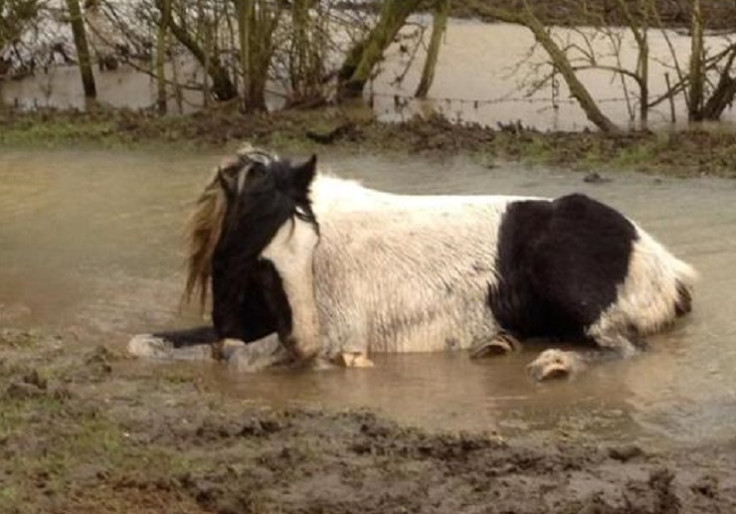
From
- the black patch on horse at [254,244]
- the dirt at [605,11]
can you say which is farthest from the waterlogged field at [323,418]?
the dirt at [605,11]

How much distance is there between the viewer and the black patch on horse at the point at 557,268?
7.81 meters

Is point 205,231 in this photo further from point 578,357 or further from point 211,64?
point 211,64

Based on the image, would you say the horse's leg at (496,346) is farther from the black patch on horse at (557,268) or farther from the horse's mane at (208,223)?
the horse's mane at (208,223)

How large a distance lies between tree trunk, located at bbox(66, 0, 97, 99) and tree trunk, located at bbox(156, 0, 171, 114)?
33.7 inches

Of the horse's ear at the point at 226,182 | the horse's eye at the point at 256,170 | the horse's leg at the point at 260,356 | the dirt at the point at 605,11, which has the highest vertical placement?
the dirt at the point at 605,11

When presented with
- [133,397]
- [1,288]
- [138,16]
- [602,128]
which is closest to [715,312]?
[133,397]

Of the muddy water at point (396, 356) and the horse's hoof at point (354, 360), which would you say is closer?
the muddy water at point (396, 356)

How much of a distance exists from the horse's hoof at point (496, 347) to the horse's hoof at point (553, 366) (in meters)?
0.28

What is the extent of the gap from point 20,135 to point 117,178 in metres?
2.65

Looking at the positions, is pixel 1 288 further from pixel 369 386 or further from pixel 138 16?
pixel 138 16

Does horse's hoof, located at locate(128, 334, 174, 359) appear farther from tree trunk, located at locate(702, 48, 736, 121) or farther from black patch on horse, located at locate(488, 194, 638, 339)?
tree trunk, located at locate(702, 48, 736, 121)

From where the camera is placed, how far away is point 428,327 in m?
7.84

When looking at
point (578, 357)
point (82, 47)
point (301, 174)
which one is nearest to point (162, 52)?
point (82, 47)

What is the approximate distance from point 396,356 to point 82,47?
37.3 feet
